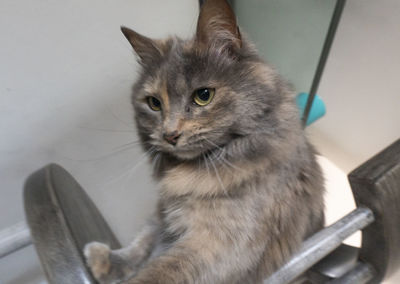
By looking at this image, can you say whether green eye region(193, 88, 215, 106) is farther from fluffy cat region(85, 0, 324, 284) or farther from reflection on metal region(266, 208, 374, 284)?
reflection on metal region(266, 208, 374, 284)

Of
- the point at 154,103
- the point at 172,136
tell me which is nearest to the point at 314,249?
the point at 172,136

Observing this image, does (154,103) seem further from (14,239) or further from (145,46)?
(14,239)

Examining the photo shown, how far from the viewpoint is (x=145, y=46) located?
0.86 meters

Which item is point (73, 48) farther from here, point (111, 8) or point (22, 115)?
point (22, 115)

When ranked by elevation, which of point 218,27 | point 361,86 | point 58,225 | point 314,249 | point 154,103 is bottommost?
point 314,249

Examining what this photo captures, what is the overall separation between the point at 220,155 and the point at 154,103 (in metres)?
0.22

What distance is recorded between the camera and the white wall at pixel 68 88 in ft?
3.47

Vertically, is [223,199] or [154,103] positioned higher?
[154,103]

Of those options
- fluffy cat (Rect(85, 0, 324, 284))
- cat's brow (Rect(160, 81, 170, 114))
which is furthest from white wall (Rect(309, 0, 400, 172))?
cat's brow (Rect(160, 81, 170, 114))

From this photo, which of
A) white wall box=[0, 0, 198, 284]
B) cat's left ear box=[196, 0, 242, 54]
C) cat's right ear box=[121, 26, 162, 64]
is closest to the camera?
cat's left ear box=[196, 0, 242, 54]

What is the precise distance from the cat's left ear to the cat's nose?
0.22 meters

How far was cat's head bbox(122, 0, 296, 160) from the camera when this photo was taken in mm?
737

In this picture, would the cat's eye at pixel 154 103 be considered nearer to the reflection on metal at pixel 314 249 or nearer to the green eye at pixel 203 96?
the green eye at pixel 203 96

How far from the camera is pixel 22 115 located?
1145 millimetres
